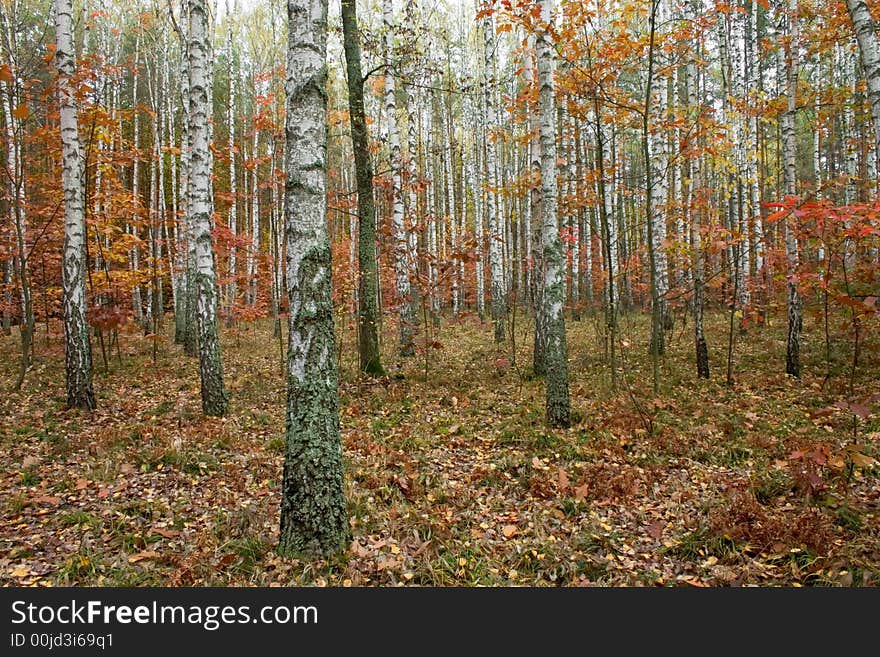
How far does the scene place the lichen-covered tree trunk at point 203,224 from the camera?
23.8ft

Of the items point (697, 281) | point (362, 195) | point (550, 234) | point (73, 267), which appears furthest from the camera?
point (362, 195)

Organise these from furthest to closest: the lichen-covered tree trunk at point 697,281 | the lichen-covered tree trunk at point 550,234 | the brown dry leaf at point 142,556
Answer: the lichen-covered tree trunk at point 697,281 → the lichen-covered tree trunk at point 550,234 → the brown dry leaf at point 142,556

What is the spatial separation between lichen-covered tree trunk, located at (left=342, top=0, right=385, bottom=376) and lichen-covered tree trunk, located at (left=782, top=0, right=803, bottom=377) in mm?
7637

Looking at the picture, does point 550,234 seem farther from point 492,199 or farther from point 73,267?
point 492,199

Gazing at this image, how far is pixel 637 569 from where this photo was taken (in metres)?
3.77

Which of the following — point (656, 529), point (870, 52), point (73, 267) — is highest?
point (870, 52)

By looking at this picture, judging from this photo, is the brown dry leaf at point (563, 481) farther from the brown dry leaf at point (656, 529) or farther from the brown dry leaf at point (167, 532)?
the brown dry leaf at point (167, 532)

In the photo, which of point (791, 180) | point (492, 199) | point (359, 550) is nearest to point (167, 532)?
point (359, 550)

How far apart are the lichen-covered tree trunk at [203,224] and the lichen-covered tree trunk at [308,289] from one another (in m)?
4.51

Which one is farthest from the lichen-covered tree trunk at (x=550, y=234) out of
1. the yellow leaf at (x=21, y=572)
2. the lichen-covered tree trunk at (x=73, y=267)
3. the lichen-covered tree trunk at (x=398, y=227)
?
the lichen-covered tree trunk at (x=73, y=267)

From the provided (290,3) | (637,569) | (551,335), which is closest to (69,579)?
(637,569)

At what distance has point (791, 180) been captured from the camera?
30.5 ft

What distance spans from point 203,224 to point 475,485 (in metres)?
5.73

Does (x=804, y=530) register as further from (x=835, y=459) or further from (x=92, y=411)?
(x=92, y=411)
